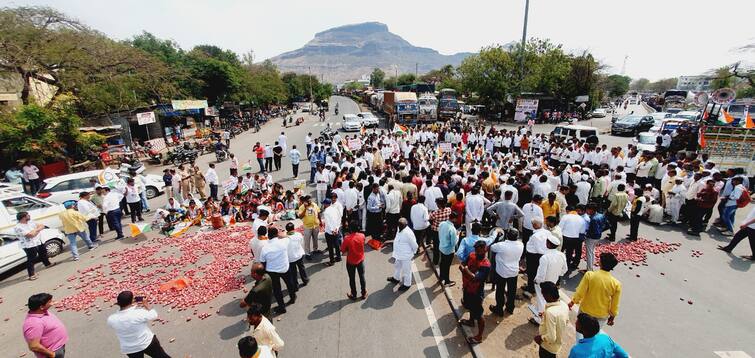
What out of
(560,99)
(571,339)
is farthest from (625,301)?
(560,99)

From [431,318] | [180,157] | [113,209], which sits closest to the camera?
[431,318]

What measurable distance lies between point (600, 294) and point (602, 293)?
0.03 metres

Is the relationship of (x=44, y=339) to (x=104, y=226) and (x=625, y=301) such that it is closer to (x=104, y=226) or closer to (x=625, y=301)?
(x=104, y=226)

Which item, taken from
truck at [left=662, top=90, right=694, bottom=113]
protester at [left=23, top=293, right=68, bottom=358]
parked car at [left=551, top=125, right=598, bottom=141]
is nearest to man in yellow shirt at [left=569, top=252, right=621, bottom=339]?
protester at [left=23, top=293, right=68, bottom=358]

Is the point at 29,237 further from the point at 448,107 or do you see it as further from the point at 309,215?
the point at 448,107

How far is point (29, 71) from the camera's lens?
17500mm

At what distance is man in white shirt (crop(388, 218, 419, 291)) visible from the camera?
20.5 feet

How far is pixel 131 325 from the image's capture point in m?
4.21

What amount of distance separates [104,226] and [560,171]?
1513 centimetres

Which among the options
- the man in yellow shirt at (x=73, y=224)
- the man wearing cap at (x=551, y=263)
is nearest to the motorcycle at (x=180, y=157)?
the man in yellow shirt at (x=73, y=224)

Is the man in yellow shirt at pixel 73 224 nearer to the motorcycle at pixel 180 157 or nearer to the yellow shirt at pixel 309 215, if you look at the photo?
the yellow shirt at pixel 309 215

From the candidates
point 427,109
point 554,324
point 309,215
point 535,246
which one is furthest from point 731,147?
point 427,109

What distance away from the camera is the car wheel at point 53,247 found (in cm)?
873

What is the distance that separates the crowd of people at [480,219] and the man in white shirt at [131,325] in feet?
0.14
